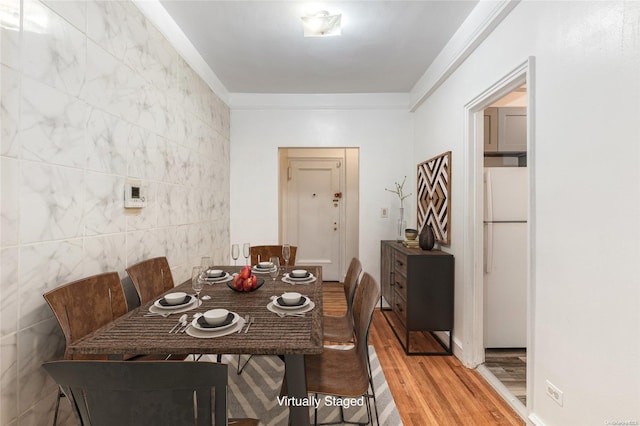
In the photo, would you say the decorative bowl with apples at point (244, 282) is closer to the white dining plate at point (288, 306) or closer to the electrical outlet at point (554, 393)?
the white dining plate at point (288, 306)

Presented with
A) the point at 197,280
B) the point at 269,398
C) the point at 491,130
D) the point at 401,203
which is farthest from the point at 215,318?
the point at 401,203

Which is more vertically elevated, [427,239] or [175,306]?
[427,239]

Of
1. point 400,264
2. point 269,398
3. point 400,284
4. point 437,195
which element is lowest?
point 269,398

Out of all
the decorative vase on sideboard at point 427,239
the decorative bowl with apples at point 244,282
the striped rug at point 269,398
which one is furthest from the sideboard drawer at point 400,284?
the decorative bowl with apples at point 244,282

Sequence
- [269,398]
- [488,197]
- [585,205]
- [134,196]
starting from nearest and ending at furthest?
[585,205] < [134,196] < [269,398] < [488,197]

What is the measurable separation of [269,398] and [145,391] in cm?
152

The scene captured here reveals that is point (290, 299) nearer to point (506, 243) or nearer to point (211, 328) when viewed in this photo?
point (211, 328)

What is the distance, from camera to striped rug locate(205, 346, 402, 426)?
1831 mm

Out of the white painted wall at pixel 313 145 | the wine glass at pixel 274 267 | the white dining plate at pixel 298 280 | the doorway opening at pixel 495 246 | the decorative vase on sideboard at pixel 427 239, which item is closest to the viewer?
the white dining plate at pixel 298 280

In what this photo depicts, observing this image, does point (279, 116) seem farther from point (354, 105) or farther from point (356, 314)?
point (356, 314)

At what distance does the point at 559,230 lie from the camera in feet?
4.79

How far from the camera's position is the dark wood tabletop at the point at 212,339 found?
1.09 meters

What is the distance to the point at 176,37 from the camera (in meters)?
2.39

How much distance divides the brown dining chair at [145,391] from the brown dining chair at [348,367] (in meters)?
0.71
